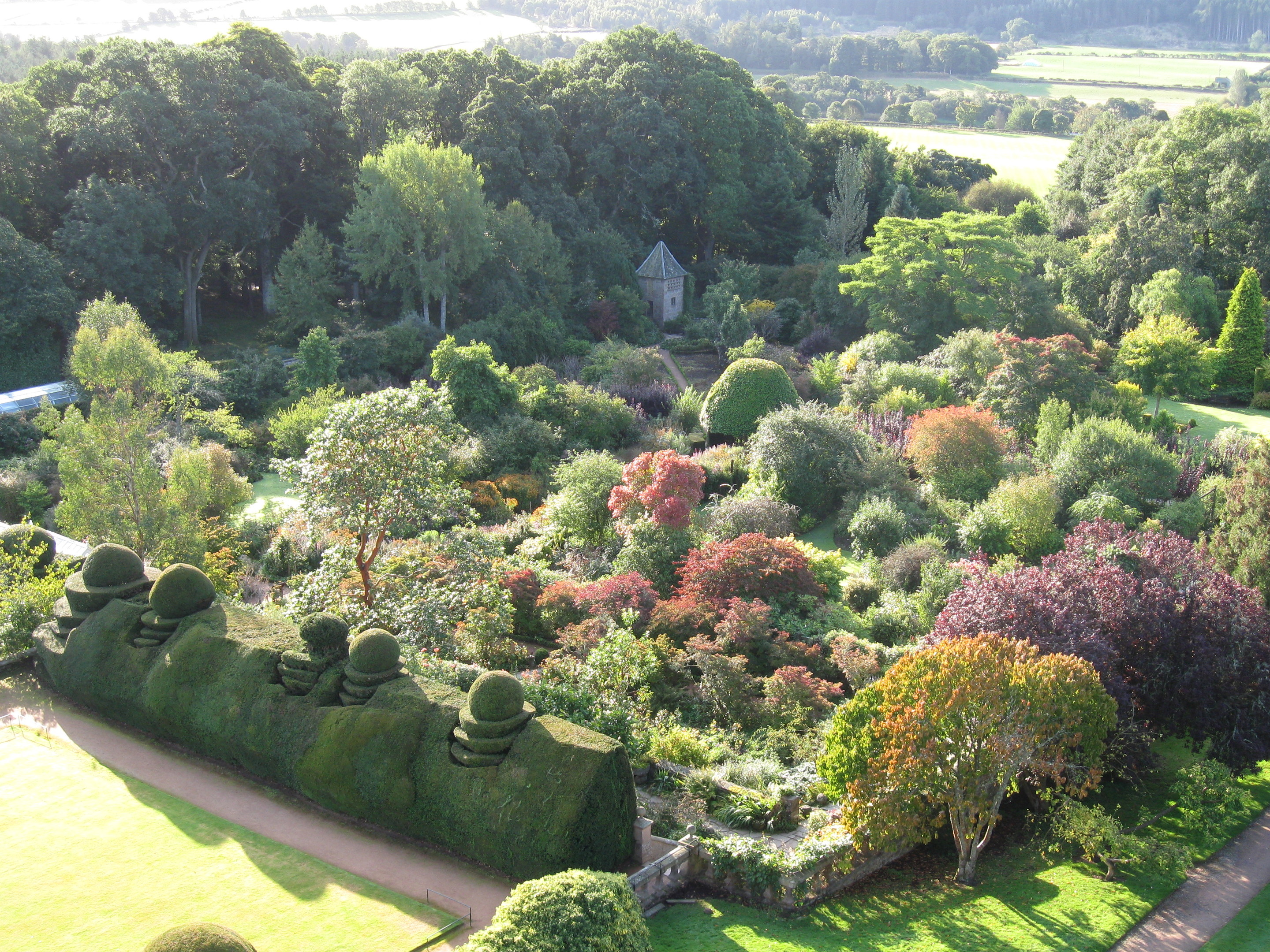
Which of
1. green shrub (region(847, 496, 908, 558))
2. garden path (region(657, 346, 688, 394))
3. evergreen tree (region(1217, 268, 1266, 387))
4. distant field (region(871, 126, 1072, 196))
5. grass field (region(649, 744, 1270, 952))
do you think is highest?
distant field (region(871, 126, 1072, 196))

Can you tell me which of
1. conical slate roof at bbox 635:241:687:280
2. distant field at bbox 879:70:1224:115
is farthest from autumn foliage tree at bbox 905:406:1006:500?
distant field at bbox 879:70:1224:115

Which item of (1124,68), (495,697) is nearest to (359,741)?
(495,697)

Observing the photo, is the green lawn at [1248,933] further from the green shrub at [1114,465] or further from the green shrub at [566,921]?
the green shrub at [1114,465]

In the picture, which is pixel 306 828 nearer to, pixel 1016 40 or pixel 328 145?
pixel 328 145

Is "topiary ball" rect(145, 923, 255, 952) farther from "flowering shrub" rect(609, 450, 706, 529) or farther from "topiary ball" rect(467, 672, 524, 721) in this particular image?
"flowering shrub" rect(609, 450, 706, 529)

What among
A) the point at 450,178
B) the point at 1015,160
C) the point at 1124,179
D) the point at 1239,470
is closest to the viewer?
the point at 1239,470

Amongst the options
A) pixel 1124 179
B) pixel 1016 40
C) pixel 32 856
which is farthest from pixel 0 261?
pixel 1016 40

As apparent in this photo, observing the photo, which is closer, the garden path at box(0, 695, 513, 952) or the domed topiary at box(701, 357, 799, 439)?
the garden path at box(0, 695, 513, 952)

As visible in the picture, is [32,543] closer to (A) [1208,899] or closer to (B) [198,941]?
(B) [198,941]
